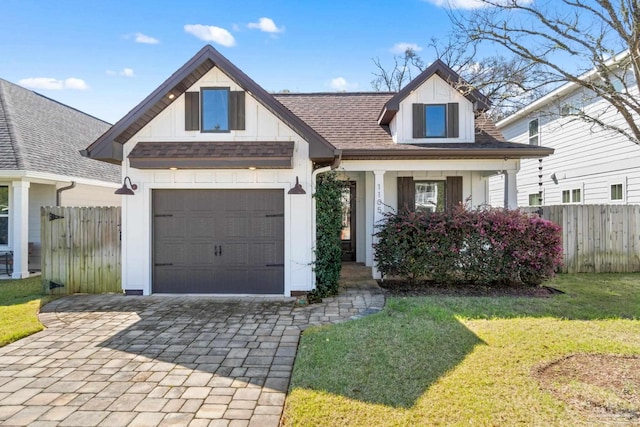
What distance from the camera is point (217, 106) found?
7.79 metres

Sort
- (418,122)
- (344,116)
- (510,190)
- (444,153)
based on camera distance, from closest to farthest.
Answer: (444,153), (510,190), (418,122), (344,116)

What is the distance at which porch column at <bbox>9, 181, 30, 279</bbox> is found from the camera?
9859 millimetres

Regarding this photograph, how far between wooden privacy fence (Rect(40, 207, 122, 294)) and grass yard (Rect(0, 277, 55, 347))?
58cm

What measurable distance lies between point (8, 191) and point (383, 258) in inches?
427

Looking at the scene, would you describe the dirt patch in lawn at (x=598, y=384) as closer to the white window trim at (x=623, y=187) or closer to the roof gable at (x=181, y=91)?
the roof gable at (x=181, y=91)

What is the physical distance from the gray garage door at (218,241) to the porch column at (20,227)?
491 cm

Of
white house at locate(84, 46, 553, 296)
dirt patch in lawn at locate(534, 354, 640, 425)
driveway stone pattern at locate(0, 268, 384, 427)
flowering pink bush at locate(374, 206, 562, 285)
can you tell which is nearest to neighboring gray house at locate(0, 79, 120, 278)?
white house at locate(84, 46, 553, 296)

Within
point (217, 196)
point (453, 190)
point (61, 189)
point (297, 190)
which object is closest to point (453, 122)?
point (453, 190)

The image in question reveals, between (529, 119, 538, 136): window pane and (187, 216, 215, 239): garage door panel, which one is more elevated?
(529, 119, 538, 136): window pane

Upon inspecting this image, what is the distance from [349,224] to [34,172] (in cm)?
914

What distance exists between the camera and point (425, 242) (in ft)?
26.9

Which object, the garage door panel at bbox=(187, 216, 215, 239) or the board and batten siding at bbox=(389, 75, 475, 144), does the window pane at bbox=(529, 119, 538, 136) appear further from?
the garage door panel at bbox=(187, 216, 215, 239)

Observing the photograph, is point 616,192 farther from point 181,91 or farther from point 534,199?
point 181,91

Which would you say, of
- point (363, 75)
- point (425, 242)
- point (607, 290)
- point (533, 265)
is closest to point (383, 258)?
point (425, 242)
